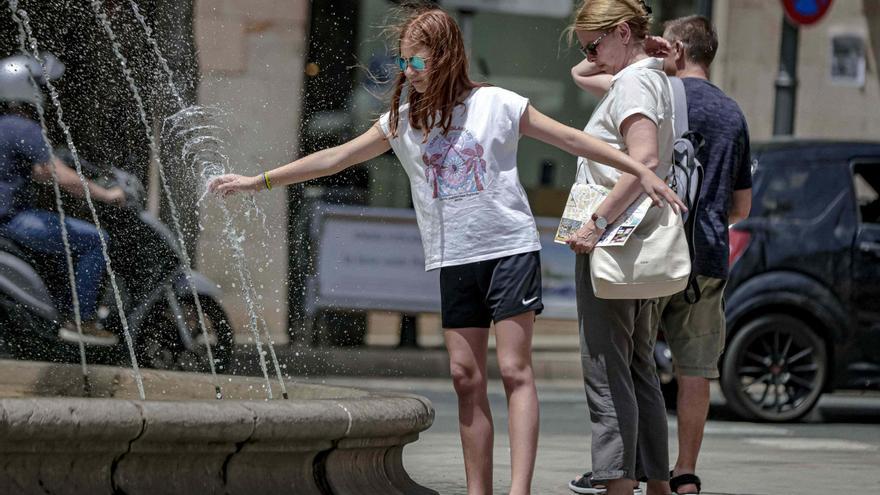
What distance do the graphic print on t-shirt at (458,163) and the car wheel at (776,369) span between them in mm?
5318

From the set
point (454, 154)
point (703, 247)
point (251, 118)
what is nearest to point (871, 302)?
point (703, 247)

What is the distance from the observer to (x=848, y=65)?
16562mm

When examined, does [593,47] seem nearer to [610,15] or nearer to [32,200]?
[610,15]

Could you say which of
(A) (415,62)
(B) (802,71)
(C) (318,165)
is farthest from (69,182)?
(B) (802,71)

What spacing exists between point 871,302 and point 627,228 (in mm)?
5287

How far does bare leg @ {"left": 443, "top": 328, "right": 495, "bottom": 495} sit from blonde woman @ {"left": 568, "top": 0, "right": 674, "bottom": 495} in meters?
0.35

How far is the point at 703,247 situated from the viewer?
5938mm

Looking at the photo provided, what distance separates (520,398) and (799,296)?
5.31 m

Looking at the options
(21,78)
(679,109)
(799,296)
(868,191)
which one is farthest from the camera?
(21,78)

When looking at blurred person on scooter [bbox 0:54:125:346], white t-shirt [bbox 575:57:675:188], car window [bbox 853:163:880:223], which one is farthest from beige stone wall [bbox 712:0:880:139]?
white t-shirt [bbox 575:57:675:188]

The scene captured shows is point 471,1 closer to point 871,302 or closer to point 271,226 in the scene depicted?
point 271,226

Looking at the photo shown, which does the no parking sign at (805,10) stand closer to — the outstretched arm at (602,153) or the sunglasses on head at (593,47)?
the sunglasses on head at (593,47)

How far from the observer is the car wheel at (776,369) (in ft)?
32.4

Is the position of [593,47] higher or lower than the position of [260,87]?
higher
